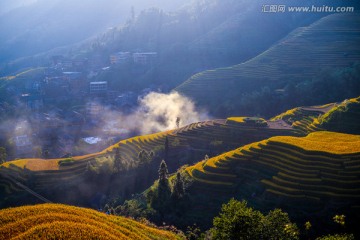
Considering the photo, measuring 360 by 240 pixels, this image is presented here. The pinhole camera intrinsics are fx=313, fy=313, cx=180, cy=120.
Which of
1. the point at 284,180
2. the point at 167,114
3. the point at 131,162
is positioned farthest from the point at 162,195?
the point at 167,114

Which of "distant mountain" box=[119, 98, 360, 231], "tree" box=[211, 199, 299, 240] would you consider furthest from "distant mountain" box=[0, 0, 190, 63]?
"tree" box=[211, 199, 299, 240]

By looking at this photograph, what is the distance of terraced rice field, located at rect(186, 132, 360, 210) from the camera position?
2995 cm

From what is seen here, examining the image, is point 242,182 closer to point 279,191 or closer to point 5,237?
point 279,191

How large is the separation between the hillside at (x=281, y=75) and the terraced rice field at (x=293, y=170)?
28.1 meters

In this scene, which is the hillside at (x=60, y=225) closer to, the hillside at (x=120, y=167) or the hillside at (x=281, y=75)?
the hillside at (x=120, y=167)

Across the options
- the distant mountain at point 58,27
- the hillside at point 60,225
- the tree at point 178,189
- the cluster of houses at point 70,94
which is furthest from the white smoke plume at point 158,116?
the distant mountain at point 58,27

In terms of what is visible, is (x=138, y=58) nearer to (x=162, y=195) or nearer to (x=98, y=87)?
(x=98, y=87)

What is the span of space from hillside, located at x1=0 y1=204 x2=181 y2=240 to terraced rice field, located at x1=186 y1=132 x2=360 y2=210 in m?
14.2

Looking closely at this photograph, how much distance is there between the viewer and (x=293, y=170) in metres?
32.7

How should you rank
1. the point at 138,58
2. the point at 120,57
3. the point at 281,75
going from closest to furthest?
the point at 281,75 < the point at 138,58 < the point at 120,57

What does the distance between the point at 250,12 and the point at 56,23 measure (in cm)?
11867

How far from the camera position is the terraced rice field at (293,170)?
30.0 meters

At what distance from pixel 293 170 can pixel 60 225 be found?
78.6ft

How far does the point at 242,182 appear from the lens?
34.2 meters
